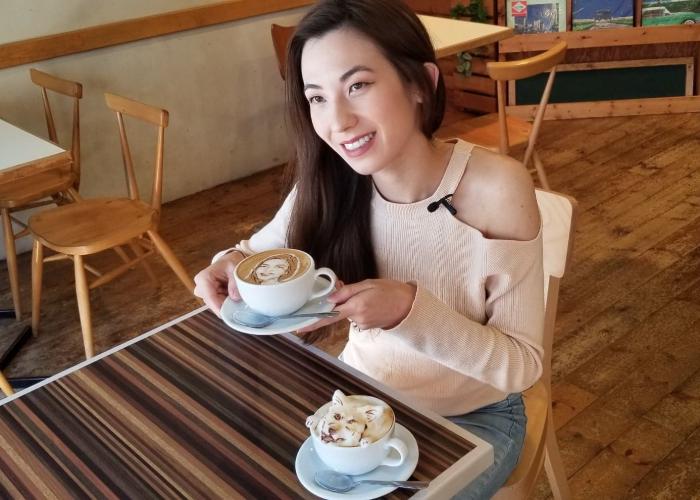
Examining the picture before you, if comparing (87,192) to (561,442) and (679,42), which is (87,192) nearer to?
(561,442)

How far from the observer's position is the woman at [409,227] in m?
1.17

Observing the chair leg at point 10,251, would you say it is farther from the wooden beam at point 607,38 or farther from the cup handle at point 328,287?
the wooden beam at point 607,38

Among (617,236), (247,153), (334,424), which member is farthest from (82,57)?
(334,424)

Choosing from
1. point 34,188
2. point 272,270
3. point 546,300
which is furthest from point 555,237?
point 34,188

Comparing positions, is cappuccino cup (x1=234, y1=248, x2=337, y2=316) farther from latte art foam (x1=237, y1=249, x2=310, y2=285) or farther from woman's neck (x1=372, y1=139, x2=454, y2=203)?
woman's neck (x1=372, y1=139, x2=454, y2=203)

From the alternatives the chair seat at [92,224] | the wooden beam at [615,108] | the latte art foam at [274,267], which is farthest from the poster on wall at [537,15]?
the latte art foam at [274,267]

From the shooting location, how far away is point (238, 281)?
1083 millimetres

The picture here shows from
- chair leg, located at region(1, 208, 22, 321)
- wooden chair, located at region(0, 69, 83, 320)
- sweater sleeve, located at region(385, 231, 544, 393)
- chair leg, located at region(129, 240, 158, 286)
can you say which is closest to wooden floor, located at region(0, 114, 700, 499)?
chair leg, located at region(129, 240, 158, 286)

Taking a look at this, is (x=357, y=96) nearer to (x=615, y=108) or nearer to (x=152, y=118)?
(x=152, y=118)

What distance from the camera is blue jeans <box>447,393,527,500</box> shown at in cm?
123

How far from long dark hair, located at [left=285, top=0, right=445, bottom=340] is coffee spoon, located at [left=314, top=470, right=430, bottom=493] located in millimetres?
481

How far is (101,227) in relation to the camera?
272 cm

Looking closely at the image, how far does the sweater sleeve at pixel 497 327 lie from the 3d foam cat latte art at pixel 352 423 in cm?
18

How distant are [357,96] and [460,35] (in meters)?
2.47
